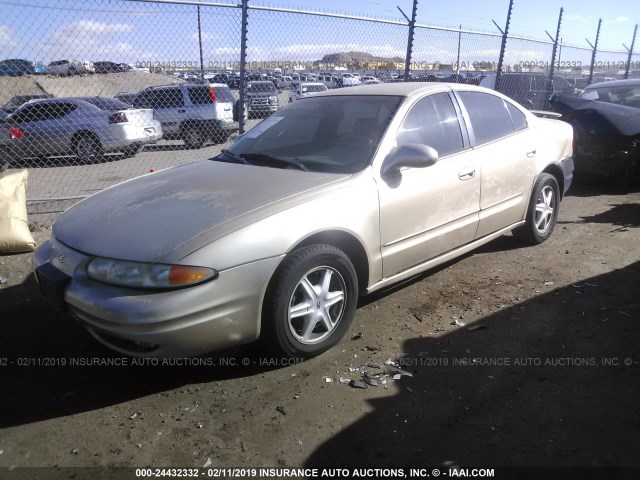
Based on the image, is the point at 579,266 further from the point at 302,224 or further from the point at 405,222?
the point at 302,224

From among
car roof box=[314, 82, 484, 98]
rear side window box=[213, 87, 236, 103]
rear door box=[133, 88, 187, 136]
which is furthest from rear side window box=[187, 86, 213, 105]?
car roof box=[314, 82, 484, 98]

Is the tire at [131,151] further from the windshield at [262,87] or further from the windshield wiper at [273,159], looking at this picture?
the windshield wiper at [273,159]

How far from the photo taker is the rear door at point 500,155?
4.28 meters

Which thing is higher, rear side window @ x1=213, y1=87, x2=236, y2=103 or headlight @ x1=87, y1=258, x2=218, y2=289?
rear side window @ x1=213, y1=87, x2=236, y2=103

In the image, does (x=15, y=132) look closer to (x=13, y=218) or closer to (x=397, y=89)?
(x=13, y=218)

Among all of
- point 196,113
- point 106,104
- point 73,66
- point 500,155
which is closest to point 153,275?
point 500,155

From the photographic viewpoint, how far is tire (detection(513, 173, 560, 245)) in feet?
16.2

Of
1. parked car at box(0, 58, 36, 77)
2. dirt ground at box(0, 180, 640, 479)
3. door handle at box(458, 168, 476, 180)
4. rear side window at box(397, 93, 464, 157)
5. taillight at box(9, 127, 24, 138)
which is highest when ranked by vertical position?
parked car at box(0, 58, 36, 77)

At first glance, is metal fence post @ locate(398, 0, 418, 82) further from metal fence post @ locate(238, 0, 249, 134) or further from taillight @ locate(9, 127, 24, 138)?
taillight @ locate(9, 127, 24, 138)

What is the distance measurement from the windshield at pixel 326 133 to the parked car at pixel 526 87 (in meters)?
8.90

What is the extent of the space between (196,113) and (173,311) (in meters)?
11.4

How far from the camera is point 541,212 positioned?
5125 millimetres

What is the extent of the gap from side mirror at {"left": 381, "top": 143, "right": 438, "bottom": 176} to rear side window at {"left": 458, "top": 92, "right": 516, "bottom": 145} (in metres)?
1.06

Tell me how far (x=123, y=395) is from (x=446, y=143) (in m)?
2.84
